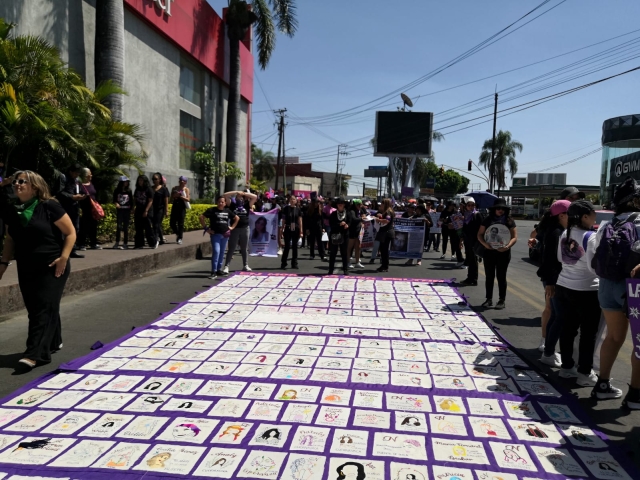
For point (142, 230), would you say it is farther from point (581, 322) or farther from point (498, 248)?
point (581, 322)

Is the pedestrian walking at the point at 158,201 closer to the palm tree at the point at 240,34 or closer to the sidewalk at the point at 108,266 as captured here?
the sidewalk at the point at 108,266

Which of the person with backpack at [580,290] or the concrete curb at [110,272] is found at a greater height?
the person with backpack at [580,290]

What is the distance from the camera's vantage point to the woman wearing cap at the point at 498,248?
8.14m

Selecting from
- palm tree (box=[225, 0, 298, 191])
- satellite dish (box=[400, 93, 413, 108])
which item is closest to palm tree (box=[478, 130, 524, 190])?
satellite dish (box=[400, 93, 413, 108])

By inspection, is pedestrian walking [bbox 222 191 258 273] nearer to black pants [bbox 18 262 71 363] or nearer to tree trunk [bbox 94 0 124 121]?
black pants [bbox 18 262 71 363]

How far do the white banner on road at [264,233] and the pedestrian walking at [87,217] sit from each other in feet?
12.2

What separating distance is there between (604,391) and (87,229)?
1066cm

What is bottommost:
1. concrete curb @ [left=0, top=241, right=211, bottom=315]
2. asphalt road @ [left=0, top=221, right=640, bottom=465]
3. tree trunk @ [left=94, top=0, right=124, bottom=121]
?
asphalt road @ [left=0, top=221, right=640, bottom=465]

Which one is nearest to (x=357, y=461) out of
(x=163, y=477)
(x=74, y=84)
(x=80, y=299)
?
(x=163, y=477)

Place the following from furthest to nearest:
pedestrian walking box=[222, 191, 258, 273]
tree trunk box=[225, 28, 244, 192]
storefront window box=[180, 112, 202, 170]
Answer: tree trunk box=[225, 28, 244, 192]
storefront window box=[180, 112, 202, 170]
pedestrian walking box=[222, 191, 258, 273]

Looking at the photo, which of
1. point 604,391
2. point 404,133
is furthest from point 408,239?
point 404,133

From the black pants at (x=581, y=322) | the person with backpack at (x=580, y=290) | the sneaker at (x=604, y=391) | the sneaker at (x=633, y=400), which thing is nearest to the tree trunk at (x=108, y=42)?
the person with backpack at (x=580, y=290)

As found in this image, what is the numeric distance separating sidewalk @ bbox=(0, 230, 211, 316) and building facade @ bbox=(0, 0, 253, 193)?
551cm

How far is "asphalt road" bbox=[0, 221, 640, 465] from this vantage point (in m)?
4.31
